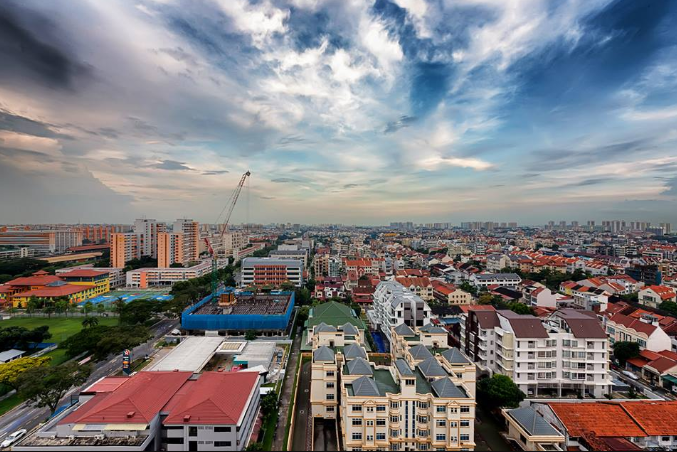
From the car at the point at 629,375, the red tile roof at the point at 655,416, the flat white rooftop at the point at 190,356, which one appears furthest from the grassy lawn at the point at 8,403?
the car at the point at 629,375

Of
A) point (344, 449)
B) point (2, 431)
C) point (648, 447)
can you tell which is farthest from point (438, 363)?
point (2, 431)

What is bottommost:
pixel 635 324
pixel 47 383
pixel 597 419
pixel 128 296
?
pixel 128 296

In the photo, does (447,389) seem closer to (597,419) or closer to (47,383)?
(597,419)

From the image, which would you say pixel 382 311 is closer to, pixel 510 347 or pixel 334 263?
pixel 510 347

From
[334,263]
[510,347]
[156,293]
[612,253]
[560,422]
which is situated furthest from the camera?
[612,253]

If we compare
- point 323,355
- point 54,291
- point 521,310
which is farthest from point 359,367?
point 54,291
